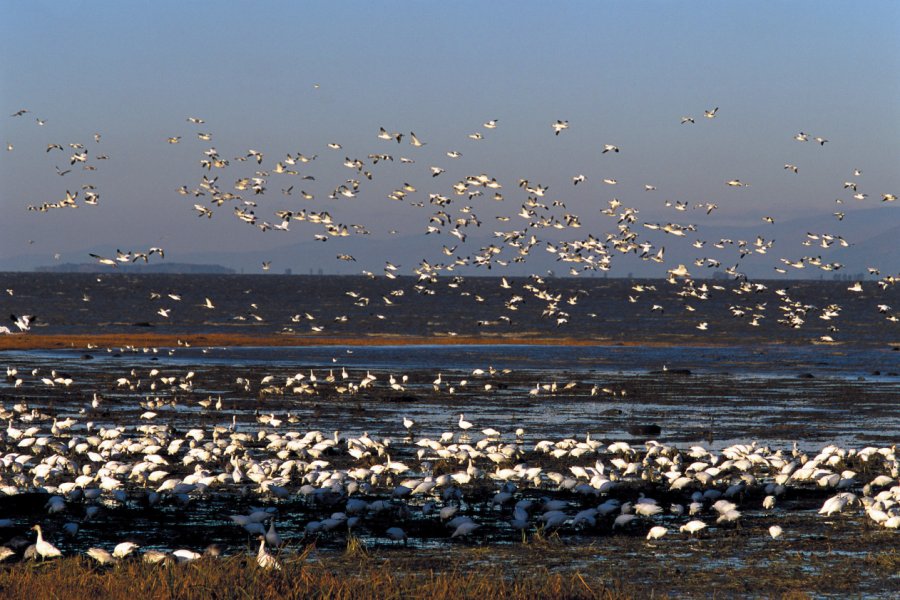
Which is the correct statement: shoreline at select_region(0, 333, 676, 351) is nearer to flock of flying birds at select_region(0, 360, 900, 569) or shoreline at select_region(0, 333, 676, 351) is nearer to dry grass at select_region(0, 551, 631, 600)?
flock of flying birds at select_region(0, 360, 900, 569)

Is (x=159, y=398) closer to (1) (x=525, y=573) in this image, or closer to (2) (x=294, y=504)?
(2) (x=294, y=504)

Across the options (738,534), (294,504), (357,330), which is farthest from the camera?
(357,330)

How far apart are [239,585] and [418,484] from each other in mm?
7100

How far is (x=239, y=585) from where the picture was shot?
38.5 feet

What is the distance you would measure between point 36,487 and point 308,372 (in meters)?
26.3

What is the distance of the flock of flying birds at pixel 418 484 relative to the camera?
16.2 m

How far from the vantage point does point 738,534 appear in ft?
53.3

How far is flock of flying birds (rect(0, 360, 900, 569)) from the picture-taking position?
16188mm

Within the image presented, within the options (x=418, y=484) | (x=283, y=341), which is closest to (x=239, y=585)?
(x=418, y=484)

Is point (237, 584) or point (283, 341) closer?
point (237, 584)

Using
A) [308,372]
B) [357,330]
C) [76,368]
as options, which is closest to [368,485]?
[308,372]

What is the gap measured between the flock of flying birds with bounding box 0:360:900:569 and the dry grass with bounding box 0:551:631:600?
0.41 metres

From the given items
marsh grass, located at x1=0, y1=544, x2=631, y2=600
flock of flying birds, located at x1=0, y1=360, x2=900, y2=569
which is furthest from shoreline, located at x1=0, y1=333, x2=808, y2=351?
marsh grass, located at x1=0, y1=544, x2=631, y2=600

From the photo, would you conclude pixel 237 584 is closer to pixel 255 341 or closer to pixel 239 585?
pixel 239 585
